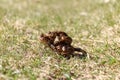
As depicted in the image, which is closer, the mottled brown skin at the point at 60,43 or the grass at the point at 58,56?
the grass at the point at 58,56

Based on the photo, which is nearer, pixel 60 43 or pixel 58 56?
pixel 58 56

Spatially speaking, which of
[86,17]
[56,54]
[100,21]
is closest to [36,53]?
[56,54]

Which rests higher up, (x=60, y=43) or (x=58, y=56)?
(x=60, y=43)

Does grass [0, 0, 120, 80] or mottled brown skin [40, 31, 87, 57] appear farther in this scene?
mottled brown skin [40, 31, 87, 57]

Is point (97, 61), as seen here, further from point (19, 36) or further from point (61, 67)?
point (19, 36)
